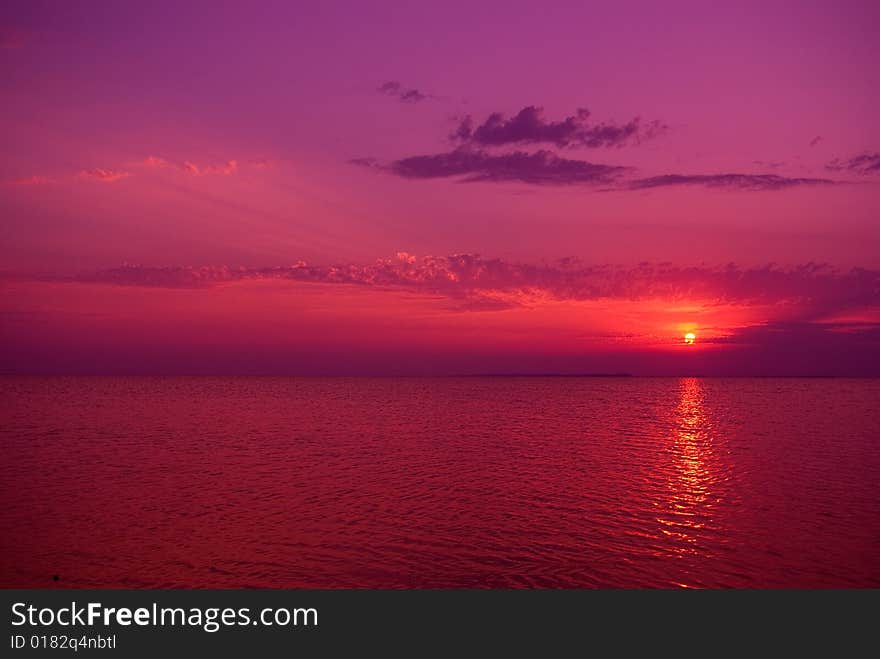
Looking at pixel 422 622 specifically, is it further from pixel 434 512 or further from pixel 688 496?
pixel 688 496

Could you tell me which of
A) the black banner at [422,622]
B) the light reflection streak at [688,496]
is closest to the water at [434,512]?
the light reflection streak at [688,496]

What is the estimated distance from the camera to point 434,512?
1097 inches

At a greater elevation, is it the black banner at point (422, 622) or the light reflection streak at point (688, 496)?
the black banner at point (422, 622)

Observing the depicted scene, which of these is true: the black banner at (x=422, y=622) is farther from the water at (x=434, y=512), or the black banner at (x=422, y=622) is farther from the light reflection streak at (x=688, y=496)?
the light reflection streak at (x=688, y=496)

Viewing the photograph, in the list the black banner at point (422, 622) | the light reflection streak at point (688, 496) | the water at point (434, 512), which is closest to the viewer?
the black banner at point (422, 622)

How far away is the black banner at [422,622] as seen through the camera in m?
14.2

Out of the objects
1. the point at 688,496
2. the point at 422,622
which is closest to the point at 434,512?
the point at 422,622

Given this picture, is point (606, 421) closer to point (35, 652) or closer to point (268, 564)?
point (268, 564)

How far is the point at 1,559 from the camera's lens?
66.2 feet

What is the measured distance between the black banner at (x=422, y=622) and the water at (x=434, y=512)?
149 centimetres

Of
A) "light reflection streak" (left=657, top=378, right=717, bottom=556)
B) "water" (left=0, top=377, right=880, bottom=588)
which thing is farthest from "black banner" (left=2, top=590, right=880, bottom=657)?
"light reflection streak" (left=657, top=378, right=717, bottom=556)

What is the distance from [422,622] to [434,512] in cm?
1248

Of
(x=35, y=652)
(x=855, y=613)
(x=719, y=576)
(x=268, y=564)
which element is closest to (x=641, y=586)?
(x=719, y=576)

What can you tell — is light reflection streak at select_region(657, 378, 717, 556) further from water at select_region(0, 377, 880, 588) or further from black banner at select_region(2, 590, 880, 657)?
black banner at select_region(2, 590, 880, 657)
